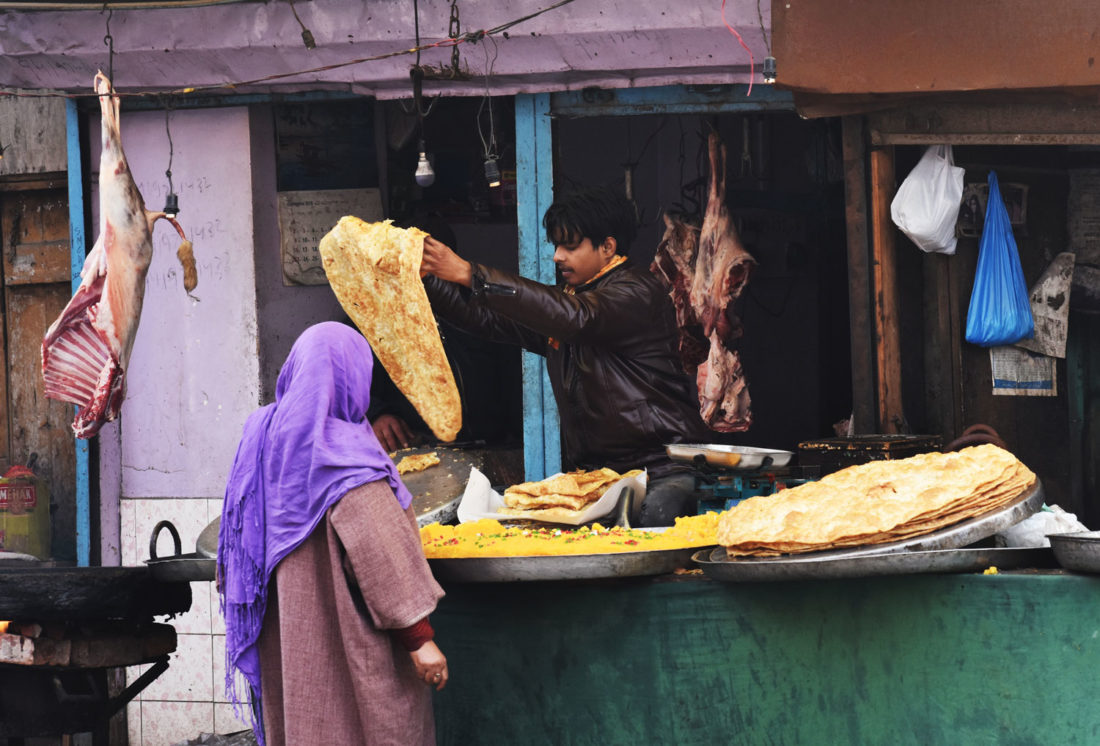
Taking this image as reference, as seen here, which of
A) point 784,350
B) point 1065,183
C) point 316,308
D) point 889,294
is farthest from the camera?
point 784,350

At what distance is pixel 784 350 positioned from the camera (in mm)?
9031

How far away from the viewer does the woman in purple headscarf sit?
11.5ft

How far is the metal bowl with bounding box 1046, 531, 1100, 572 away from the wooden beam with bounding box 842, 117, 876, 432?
91.2 inches

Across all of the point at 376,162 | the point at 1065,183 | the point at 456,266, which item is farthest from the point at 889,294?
the point at 376,162

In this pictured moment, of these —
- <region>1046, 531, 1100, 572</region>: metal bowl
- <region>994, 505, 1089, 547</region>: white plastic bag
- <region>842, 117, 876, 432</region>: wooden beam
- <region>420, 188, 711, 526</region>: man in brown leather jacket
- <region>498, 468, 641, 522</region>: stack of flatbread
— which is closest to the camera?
<region>1046, 531, 1100, 572</region>: metal bowl

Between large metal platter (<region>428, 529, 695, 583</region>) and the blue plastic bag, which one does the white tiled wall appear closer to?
large metal platter (<region>428, 529, 695, 583</region>)

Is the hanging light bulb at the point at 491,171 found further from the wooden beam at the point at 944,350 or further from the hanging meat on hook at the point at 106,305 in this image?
the wooden beam at the point at 944,350

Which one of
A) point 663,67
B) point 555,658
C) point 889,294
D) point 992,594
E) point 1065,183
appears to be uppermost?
point 663,67

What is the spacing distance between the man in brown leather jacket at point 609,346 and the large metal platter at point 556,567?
1130mm

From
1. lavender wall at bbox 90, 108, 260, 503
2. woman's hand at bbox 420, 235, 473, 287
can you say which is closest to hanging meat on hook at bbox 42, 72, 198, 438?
lavender wall at bbox 90, 108, 260, 503

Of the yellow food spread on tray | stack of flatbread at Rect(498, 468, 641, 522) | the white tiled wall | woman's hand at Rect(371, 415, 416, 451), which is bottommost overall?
the white tiled wall

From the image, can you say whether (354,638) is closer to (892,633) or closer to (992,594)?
(892,633)

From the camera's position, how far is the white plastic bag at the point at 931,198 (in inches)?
221

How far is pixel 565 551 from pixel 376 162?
406 cm
